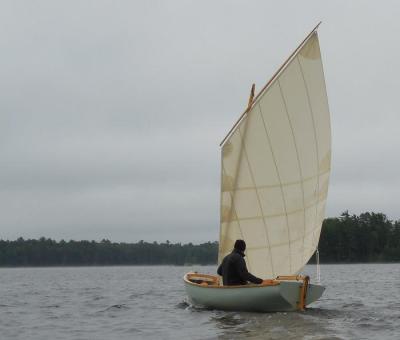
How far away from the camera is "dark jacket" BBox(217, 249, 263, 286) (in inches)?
912

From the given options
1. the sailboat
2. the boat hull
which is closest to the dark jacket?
the boat hull

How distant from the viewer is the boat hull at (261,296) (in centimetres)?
2286

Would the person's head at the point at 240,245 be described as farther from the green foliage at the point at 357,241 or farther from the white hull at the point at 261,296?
the green foliage at the point at 357,241

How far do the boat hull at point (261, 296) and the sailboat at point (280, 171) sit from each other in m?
0.06

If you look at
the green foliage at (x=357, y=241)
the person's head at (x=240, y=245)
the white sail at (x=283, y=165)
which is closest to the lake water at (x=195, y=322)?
the person's head at (x=240, y=245)

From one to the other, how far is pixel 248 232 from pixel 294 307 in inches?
123

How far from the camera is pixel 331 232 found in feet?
454

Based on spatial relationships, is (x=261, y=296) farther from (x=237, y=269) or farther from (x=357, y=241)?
(x=357, y=241)

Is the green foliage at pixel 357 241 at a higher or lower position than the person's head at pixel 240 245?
higher

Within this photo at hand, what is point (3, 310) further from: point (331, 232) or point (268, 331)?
point (331, 232)

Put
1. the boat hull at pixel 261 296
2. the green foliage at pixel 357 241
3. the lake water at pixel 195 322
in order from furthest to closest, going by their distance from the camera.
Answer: the green foliage at pixel 357 241 → the boat hull at pixel 261 296 → the lake water at pixel 195 322

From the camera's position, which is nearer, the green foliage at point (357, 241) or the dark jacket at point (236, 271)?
the dark jacket at point (236, 271)

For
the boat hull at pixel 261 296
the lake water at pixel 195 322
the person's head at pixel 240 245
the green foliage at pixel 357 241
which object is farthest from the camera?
the green foliage at pixel 357 241

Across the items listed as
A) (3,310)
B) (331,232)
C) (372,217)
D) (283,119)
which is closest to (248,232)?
(283,119)
